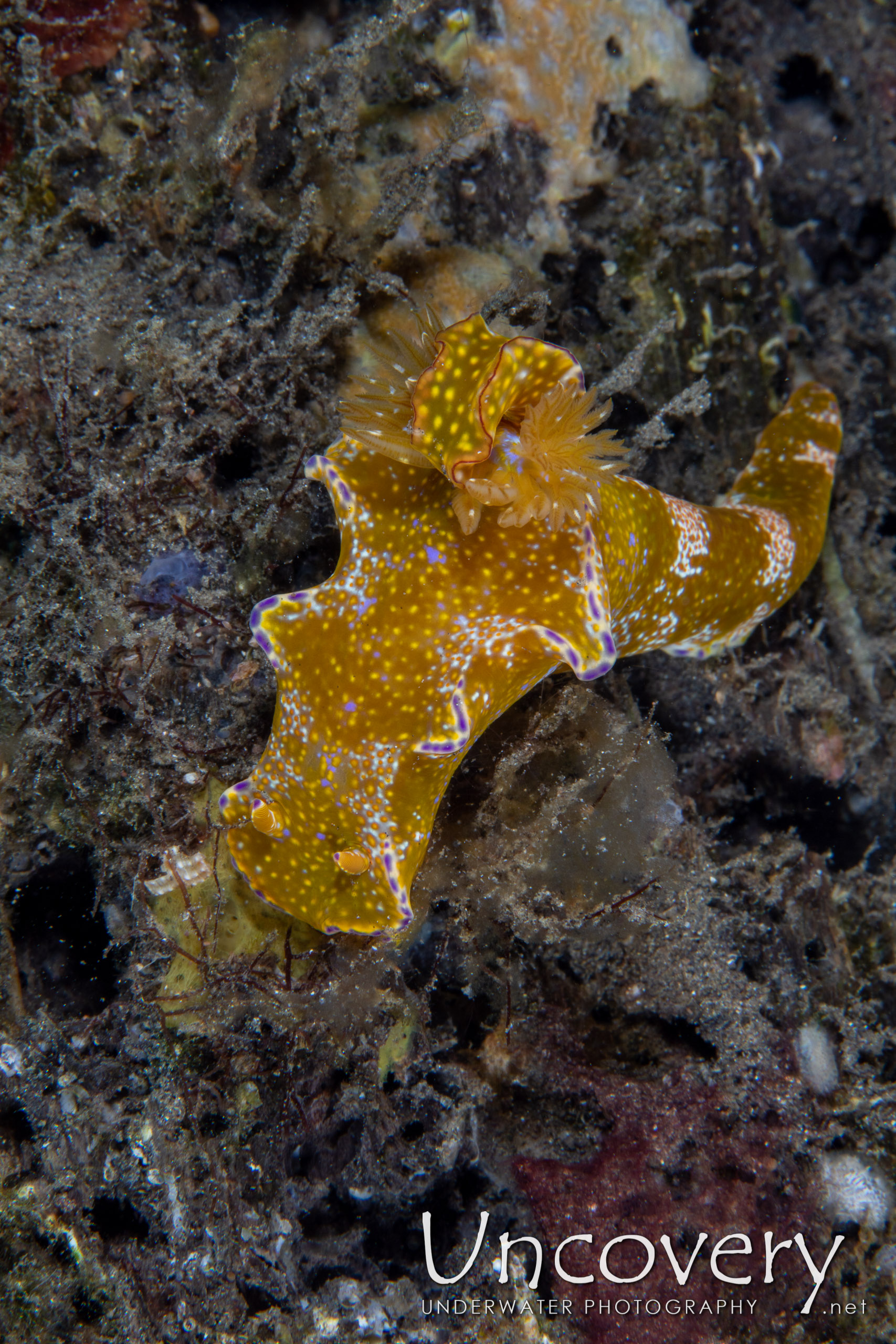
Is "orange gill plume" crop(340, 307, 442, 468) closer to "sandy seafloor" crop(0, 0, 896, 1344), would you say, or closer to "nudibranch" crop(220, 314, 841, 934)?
"nudibranch" crop(220, 314, 841, 934)

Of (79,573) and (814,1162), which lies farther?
(814,1162)

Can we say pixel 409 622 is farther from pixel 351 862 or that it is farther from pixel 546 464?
pixel 351 862

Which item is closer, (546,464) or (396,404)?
(546,464)

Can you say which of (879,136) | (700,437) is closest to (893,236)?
(879,136)

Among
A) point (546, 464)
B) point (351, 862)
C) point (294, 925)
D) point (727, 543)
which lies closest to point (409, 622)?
point (546, 464)

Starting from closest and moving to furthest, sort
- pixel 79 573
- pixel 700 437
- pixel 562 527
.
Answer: pixel 562 527
pixel 79 573
pixel 700 437

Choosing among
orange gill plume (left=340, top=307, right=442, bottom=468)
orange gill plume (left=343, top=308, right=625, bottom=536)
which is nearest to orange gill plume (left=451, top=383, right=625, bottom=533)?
orange gill plume (left=343, top=308, right=625, bottom=536)

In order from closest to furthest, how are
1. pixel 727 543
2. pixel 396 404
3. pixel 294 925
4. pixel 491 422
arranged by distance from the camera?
pixel 491 422, pixel 396 404, pixel 294 925, pixel 727 543

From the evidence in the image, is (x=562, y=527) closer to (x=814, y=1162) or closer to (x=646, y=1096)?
(x=646, y=1096)
